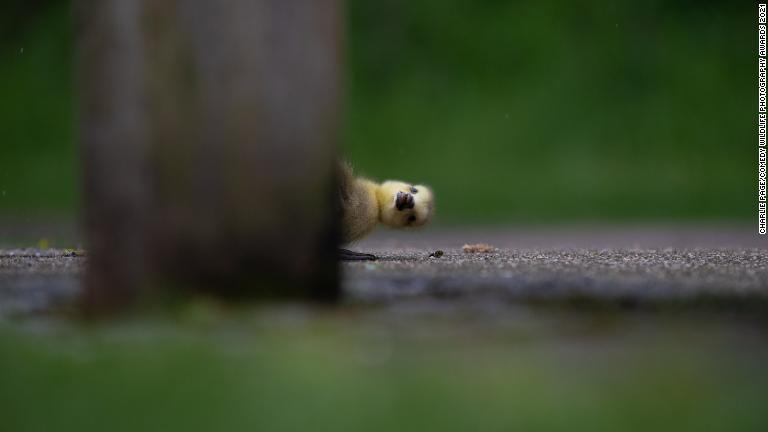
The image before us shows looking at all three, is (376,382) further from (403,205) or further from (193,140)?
(403,205)

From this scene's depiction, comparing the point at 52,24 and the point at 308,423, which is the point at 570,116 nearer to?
the point at 52,24

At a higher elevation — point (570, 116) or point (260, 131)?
point (570, 116)

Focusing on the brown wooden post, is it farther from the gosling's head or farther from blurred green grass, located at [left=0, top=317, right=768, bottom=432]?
the gosling's head

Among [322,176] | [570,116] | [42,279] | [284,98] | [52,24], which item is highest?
[52,24]

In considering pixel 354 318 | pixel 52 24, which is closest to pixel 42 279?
pixel 354 318

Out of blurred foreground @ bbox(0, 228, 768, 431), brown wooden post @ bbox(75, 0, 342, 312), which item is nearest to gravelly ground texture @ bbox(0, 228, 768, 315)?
blurred foreground @ bbox(0, 228, 768, 431)

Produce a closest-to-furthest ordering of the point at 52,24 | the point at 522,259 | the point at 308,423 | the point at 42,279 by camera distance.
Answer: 1. the point at 308,423
2. the point at 42,279
3. the point at 522,259
4. the point at 52,24

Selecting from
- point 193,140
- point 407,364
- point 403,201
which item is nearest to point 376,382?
point 407,364
